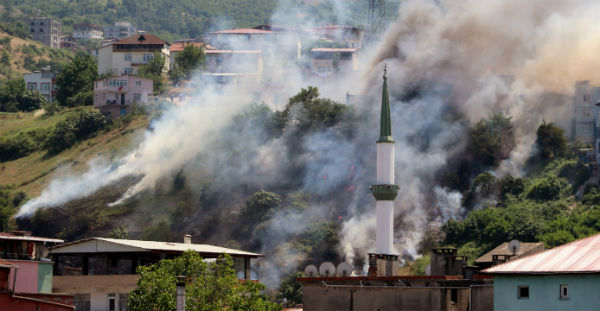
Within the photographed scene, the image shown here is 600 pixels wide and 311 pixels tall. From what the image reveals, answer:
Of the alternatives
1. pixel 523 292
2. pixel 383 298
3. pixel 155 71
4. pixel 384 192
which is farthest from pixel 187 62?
pixel 523 292

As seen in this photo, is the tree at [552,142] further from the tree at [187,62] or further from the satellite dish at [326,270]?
the tree at [187,62]

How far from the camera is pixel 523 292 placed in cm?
4378

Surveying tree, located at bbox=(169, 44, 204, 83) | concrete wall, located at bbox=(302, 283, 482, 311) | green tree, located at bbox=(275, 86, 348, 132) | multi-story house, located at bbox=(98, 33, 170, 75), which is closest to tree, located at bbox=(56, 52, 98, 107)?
multi-story house, located at bbox=(98, 33, 170, 75)

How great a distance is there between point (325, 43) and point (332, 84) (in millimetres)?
30148

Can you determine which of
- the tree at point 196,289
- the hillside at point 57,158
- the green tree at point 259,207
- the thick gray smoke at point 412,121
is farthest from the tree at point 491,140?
the tree at point 196,289

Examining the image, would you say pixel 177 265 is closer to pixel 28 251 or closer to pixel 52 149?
pixel 28 251

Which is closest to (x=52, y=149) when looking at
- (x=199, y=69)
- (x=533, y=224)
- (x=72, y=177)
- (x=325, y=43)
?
(x=72, y=177)

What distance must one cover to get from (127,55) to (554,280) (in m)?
154

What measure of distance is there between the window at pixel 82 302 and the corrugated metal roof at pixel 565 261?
2633 centimetres

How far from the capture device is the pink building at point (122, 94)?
170750 millimetres

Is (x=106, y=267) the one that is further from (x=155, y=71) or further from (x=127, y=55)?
(x=127, y=55)

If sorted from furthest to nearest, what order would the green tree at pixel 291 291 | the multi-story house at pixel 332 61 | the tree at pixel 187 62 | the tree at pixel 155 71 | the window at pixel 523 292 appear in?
the tree at pixel 187 62
the tree at pixel 155 71
the multi-story house at pixel 332 61
the green tree at pixel 291 291
the window at pixel 523 292

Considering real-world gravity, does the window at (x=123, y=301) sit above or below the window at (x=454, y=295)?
below

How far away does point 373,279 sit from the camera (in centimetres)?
5912
